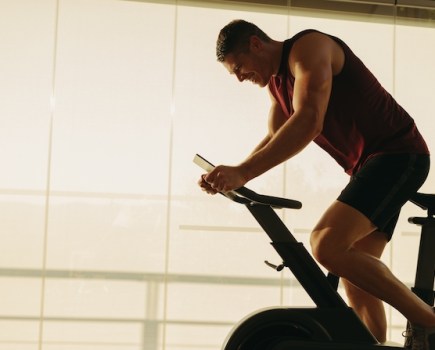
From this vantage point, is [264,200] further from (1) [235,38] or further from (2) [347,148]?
(1) [235,38]

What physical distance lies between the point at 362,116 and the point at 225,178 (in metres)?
0.49

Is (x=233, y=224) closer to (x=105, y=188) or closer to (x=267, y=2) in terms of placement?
(x=105, y=188)

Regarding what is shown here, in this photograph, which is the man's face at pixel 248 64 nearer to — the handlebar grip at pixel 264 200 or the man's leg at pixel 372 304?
the handlebar grip at pixel 264 200

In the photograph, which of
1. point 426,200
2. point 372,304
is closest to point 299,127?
point 426,200

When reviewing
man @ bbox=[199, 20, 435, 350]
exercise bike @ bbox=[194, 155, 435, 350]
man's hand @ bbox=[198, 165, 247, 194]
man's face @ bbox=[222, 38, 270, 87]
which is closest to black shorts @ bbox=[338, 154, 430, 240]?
man @ bbox=[199, 20, 435, 350]

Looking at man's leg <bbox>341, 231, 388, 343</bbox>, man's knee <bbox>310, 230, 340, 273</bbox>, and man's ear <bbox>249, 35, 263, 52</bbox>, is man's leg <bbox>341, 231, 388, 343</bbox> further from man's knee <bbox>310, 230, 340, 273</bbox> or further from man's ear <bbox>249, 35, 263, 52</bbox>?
man's ear <bbox>249, 35, 263, 52</bbox>

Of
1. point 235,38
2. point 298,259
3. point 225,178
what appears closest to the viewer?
point 225,178

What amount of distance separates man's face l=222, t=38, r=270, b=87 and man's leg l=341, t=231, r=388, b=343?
0.60 metres

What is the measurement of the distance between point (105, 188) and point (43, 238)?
1.49 feet

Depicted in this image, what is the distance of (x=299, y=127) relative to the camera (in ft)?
5.21

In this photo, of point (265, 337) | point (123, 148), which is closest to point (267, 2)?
point (123, 148)

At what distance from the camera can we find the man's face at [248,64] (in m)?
1.78

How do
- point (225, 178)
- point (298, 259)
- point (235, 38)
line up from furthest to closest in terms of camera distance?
point (235, 38) → point (298, 259) → point (225, 178)

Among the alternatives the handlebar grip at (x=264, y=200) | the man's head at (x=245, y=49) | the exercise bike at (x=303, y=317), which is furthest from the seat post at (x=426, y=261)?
the man's head at (x=245, y=49)
